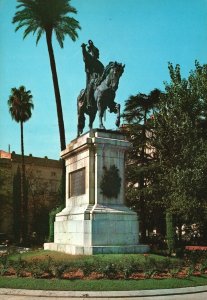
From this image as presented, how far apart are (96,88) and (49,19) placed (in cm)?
1828

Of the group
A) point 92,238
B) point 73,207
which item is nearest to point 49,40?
point 73,207

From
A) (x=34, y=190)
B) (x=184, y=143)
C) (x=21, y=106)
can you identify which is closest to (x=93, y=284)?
(x=184, y=143)

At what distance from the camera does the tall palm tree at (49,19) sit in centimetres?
3572

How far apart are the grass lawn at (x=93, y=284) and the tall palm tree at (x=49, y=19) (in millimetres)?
22298

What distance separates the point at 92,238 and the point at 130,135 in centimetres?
2206

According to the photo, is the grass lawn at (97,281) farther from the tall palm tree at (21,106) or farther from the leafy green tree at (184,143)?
the tall palm tree at (21,106)

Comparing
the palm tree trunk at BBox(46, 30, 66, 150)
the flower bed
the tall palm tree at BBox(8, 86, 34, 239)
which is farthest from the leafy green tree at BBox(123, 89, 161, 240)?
the flower bed

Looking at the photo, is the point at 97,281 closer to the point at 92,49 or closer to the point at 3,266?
the point at 3,266

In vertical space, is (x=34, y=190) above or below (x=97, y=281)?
above

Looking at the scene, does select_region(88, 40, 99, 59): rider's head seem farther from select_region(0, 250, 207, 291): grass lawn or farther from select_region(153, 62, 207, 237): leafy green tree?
select_region(0, 250, 207, 291): grass lawn

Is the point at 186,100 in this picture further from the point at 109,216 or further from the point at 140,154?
the point at 109,216

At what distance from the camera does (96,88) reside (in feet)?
66.4

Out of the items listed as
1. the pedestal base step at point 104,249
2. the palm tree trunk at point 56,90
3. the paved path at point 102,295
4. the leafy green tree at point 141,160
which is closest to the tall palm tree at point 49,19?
the palm tree trunk at point 56,90

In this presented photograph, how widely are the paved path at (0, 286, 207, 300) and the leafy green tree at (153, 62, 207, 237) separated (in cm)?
1361
